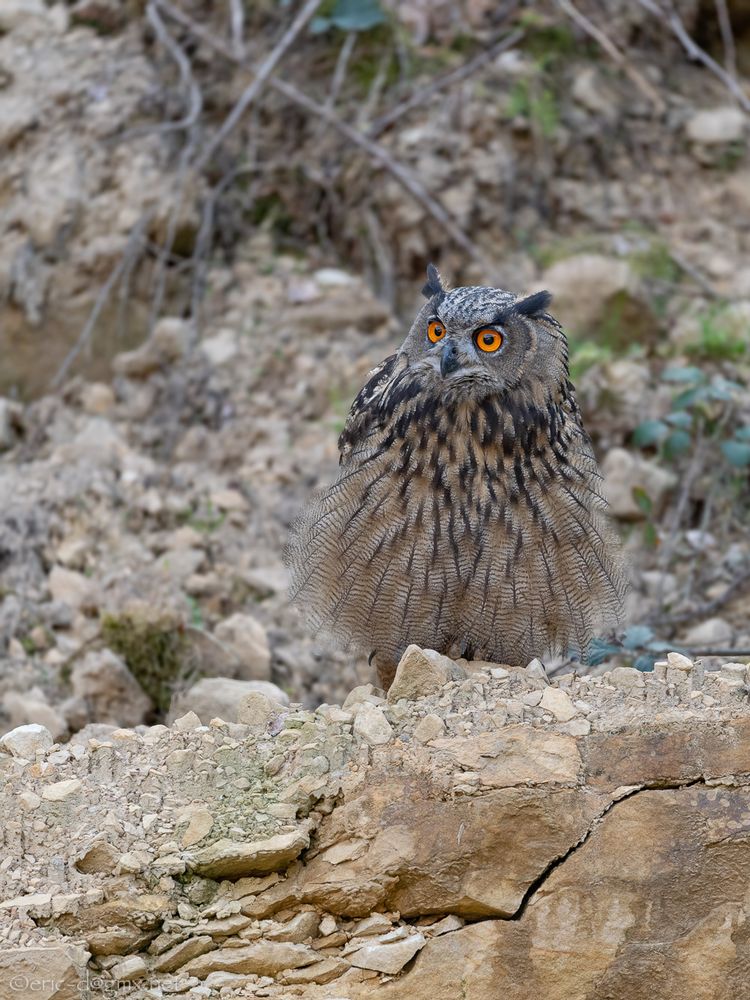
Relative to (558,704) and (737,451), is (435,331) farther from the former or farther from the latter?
(737,451)

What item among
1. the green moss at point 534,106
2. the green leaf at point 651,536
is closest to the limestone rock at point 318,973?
the green leaf at point 651,536

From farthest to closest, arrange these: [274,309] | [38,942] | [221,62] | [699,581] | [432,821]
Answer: [221,62]
[274,309]
[699,581]
[432,821]
[38,942]

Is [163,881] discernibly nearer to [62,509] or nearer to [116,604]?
[116,604]

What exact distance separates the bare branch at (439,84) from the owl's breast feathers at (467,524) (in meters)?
3.47

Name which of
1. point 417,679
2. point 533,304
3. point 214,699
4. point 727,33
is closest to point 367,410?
point 533,304

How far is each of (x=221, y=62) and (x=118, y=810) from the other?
5.40m

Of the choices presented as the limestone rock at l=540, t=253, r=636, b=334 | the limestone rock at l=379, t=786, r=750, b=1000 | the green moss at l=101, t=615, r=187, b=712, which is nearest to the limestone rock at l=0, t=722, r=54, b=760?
the limestone rock at l=379, t=786, r=750, b=1000

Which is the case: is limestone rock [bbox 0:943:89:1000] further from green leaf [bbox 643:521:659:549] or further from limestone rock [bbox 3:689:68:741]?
green leaf [bbox 643:521:659:549]

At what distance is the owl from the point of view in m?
3.89

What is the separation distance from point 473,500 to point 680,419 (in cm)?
213

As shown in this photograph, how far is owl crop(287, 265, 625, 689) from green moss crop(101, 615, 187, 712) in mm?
906

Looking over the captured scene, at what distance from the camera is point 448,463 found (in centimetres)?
391

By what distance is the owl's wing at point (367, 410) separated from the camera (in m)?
4.09

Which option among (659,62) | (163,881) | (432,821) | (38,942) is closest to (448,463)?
(432,821)
